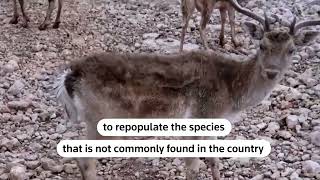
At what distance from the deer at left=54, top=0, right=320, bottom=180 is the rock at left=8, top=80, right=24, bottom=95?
2485 millimetres

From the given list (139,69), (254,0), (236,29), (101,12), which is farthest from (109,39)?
(139,69)

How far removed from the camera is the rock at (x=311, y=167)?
18.9 feet

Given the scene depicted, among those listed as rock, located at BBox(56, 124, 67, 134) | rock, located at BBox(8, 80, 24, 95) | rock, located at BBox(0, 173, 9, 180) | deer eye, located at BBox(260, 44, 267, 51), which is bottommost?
rock, located at BBox(0, 173, 9, 180)

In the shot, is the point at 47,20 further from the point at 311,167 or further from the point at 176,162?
the point at 311,167

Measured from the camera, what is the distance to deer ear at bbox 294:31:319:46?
217 inches

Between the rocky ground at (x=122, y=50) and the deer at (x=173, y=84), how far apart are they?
468mm

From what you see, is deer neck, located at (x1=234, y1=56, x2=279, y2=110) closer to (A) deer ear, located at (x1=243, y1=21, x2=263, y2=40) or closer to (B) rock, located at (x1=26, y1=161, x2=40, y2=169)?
(A) deer ear, located at (x1=243, y1=21, x2=263, y2=40)

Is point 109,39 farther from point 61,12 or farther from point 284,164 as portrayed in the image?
point 284,164

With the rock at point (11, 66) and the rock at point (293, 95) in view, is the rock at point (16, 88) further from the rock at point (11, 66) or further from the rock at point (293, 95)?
the rock at point (293, 95)

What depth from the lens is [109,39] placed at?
31.1 feet

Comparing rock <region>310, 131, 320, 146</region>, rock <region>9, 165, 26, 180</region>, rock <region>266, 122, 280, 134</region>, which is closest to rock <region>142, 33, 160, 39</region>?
rock <region>266, 122, 280, 134</region>

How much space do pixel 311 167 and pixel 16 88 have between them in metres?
4.08

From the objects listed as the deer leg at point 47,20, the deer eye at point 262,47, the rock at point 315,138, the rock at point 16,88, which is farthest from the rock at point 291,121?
the deer leg at point 47,20

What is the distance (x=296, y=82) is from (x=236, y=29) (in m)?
2.28
